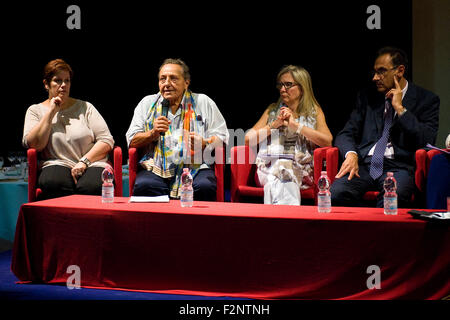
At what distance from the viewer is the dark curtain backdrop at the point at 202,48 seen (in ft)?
15.2

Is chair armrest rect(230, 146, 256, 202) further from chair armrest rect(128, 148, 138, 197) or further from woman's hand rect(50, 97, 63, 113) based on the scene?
woman's hand rect(50, 97, 63, 113)

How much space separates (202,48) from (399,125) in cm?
224

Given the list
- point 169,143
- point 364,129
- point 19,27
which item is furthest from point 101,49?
point 364,129

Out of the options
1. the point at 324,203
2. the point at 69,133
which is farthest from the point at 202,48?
the point at 324,203

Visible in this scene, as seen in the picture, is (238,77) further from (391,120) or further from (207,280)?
(207,280)

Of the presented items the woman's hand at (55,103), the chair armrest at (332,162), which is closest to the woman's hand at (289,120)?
the chair armrest at (332,162)

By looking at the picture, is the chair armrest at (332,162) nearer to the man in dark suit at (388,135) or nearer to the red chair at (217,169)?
the man in dark suit at (388,135)

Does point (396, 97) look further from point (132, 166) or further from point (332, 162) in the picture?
point (132, 166)

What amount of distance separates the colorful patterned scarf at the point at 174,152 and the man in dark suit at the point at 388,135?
1048mm

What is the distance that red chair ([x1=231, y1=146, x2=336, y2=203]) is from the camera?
12.3 feet

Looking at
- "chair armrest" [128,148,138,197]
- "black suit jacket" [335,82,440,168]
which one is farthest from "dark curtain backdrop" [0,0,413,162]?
"chair armrest" [128,148,138,197]

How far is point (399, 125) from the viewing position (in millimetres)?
3480

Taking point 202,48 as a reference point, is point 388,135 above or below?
A: below
